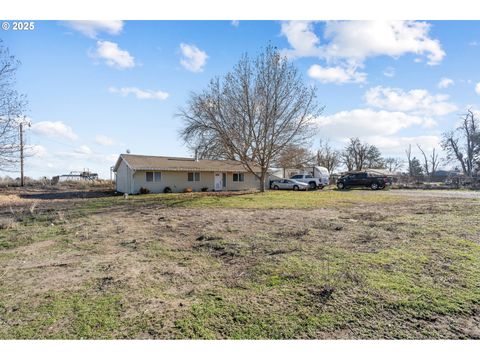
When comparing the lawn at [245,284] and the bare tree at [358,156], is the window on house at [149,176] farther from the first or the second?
the bare tree at [358,156]

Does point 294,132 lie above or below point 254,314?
above

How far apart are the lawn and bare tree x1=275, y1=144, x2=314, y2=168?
15928 mm

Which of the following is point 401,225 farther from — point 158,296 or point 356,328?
point 158,296

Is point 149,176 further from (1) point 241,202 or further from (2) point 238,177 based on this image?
(1) point 241,202

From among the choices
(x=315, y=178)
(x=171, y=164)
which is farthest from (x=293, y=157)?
(x=171, y=164)

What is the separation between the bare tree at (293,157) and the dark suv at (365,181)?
6.53 meters

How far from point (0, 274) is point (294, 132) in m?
20.6

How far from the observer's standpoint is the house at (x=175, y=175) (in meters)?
23.5

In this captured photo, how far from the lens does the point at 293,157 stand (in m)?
23.2

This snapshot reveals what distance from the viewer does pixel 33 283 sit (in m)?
4.09

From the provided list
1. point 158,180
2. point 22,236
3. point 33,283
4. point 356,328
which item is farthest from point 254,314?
point 158,180

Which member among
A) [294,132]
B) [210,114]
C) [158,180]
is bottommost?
[158,180]

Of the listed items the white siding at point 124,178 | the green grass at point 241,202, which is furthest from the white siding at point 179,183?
the green grass at point 241,202
